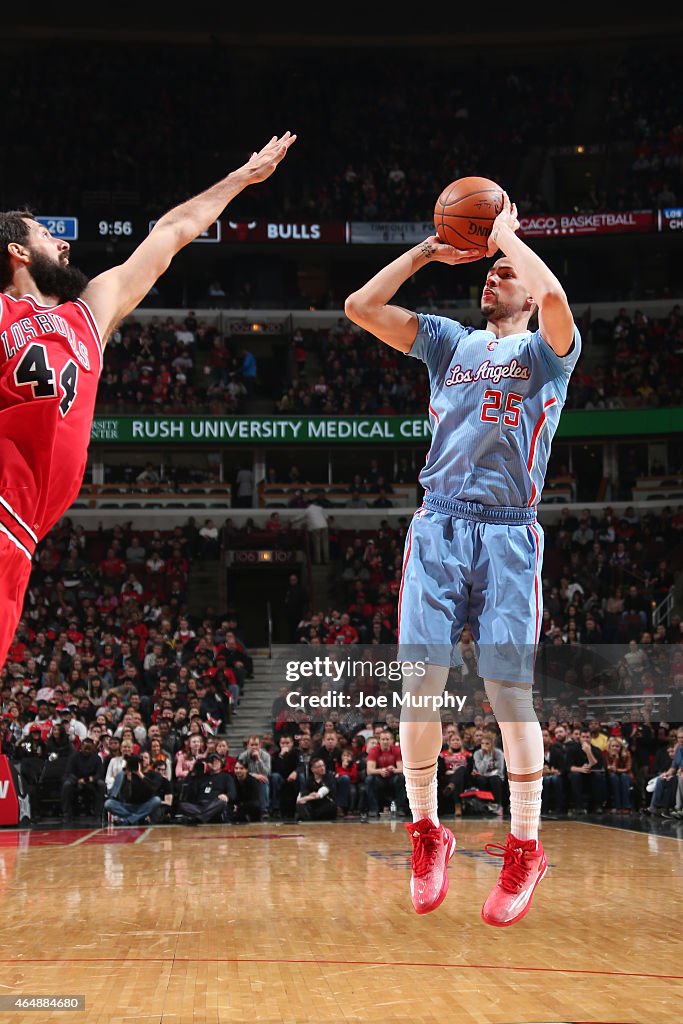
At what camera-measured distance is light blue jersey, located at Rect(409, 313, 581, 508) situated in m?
5.36

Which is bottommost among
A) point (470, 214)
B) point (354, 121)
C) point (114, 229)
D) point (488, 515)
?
point (488, 515)

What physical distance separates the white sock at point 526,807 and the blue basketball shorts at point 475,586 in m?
0.52

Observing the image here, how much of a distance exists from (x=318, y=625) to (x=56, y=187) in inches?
736

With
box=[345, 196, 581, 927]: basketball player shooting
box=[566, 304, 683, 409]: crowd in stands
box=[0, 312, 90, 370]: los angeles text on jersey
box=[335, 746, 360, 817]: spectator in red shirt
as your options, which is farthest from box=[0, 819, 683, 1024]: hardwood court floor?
box=[566, 304, 683, 409]: crowd in stands

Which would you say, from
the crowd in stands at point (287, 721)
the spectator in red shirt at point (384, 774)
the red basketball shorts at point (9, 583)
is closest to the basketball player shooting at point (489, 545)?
the red basketball shorts at point (9, 583)

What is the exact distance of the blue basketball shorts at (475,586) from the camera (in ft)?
16.9

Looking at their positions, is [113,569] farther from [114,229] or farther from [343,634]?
[114,229]

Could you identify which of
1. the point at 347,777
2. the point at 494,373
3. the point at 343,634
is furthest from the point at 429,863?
the point at 343,634

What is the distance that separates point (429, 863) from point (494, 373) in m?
2.29

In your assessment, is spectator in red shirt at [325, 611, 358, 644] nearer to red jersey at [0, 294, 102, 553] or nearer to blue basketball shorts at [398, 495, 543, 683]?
blue basketball shorts at [398, 495, 543, 683]

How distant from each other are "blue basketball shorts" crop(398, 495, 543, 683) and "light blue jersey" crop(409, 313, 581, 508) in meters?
0.10

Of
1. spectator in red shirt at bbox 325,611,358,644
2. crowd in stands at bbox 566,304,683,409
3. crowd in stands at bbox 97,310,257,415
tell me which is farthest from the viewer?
crowd in stands at bbox 97,310,257,415

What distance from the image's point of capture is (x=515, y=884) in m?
5.21

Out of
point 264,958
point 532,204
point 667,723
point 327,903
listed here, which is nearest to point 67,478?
point 264,958
